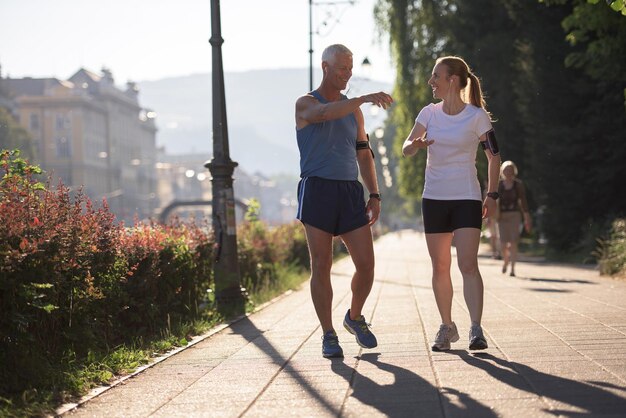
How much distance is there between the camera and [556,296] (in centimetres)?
1333

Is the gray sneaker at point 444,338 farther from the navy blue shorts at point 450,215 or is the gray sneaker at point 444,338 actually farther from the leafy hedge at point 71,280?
the leafy hedge at point 71,280

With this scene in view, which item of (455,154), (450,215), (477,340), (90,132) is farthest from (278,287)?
(90,132)

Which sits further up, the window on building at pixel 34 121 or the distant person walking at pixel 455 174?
the window on building at pixel 34 121

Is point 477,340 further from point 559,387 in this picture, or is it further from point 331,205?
point 559,387

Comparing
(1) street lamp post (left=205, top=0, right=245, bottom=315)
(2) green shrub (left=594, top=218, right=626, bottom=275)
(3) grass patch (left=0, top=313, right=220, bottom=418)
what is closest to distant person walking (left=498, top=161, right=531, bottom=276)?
(2) green shrub (left=594, top=218, right=626, bottom=275)

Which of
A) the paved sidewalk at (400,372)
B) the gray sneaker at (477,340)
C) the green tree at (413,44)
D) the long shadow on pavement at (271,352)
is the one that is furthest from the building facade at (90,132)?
the gray sneaker at (477,340)

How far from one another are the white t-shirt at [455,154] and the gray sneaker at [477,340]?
893 mm

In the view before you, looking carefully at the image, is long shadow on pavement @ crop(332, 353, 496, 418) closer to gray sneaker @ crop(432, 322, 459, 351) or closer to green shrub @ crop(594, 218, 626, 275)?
gray sneaker @ crop(432, 322, 459, 351)

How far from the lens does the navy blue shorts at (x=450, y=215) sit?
25.6 ft

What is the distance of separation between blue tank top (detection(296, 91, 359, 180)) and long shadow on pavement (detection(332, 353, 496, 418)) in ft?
4.40

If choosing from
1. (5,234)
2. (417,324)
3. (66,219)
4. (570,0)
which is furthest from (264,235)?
(5,234)

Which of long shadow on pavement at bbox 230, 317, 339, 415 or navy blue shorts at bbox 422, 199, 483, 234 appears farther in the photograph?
navy blue shorts at bbox 422, 199, 483, 234

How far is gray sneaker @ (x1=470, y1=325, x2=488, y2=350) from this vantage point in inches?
301

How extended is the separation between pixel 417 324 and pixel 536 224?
27.1m
